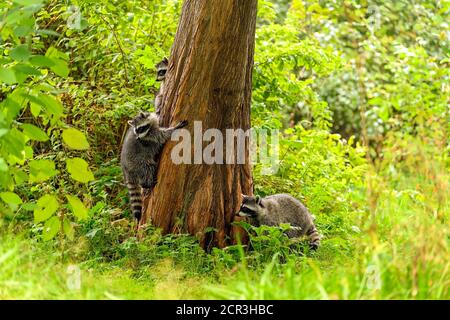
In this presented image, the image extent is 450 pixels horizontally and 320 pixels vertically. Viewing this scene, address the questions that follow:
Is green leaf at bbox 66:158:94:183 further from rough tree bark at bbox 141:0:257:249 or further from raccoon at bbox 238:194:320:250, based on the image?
raccoon at bbox 238:194:320:250

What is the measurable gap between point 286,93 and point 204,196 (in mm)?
2277

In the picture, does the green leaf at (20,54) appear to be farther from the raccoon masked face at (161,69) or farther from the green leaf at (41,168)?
the raccoon masked face at (161,69)

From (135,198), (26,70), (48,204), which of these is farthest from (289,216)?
(26,70)

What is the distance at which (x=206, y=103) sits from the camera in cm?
624

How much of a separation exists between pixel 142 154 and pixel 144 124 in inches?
11.5

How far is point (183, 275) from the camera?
575cm

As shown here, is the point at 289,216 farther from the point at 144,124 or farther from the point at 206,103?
the point at 144,124

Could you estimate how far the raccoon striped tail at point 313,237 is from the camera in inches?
269

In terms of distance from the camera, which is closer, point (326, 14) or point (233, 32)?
point (233, 32)

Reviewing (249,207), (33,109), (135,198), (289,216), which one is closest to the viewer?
(33,109)

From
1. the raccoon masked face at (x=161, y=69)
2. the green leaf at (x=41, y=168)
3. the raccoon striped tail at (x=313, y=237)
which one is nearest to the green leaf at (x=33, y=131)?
the green leaf at (x=41, y=168)
